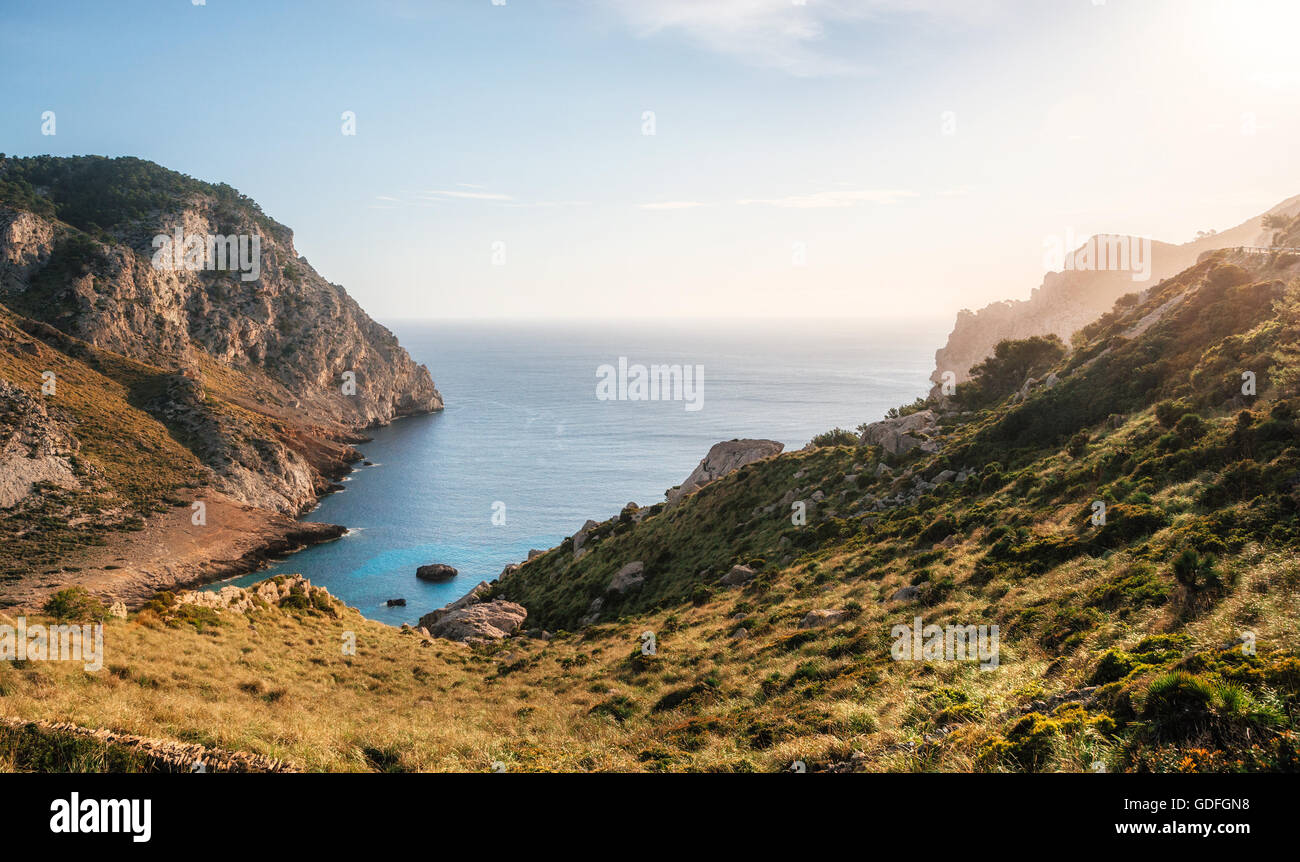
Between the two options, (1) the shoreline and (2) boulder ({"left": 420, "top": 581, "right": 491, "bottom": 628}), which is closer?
(2) boulder ({"left": 420, "top": 581, "right": 491, "bottom": 628})

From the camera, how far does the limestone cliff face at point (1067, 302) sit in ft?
479

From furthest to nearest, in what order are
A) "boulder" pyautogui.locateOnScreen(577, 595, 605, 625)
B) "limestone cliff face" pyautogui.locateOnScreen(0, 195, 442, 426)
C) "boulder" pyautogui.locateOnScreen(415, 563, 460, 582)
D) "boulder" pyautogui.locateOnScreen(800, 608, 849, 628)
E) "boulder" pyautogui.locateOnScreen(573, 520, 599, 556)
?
"limestone cliff face" pyautogui.locateOnScreen(0, 195, 442, 426), "boulder" pyautogui.locateOnScreen(415, 563, 460, 582), "boulder" pyautogui.locateOnScreen(573, 520, 599, 556), "boulder" pyautogui.locateOnScreen(577, 595, 605, 625), "boulder" pyautogui.locateOnScreen(800, 608, 849, 628)

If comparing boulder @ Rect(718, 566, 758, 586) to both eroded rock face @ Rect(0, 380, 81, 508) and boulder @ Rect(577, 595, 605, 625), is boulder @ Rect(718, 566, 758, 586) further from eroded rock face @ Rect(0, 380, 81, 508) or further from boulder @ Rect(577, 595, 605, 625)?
eroded rock face @ Rect(0, 380, 81, 508)

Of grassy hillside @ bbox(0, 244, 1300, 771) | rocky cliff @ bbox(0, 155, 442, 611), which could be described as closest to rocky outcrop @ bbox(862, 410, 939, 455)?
grassy hillside @ bbox(0, 244, 1300, 771)

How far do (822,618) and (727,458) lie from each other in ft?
138

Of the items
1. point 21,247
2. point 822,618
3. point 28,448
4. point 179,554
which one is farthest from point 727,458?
point 21,247

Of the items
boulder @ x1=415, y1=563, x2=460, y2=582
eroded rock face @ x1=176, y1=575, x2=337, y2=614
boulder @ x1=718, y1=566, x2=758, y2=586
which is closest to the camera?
eroded rock face @ x1=176, y1=575, x2=337, y2=614

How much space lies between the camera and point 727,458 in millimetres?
68188

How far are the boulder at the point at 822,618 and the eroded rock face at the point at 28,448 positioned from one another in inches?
4229

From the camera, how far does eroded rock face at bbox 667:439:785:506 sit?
65875 millimetres

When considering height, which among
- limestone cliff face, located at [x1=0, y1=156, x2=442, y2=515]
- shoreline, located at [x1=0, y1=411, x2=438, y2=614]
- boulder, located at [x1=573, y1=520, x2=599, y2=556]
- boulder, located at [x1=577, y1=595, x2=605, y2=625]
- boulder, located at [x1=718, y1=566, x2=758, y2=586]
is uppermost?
limestone cliff face, located at [x1=0, y1=156, x2=442, y2=515]

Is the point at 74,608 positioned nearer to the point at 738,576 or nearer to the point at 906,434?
the point at 738,576

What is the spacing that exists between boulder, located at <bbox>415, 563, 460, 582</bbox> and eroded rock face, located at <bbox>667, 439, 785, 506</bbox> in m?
38.3
